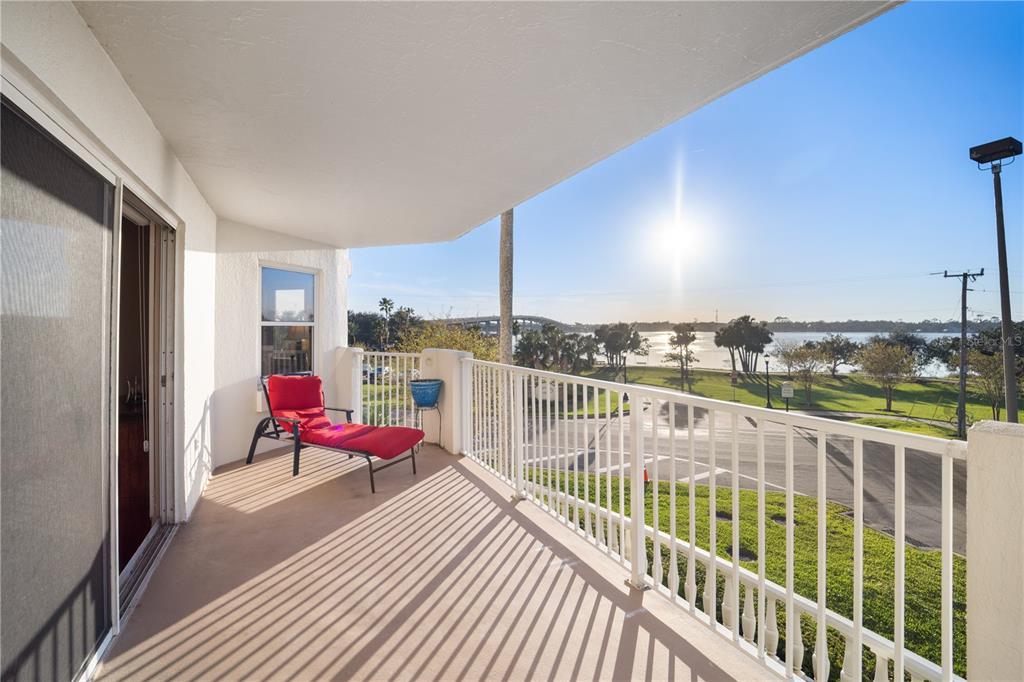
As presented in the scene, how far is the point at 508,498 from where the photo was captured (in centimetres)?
351

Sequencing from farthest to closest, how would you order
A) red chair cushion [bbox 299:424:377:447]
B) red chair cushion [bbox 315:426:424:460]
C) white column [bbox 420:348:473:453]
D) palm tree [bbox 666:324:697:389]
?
palm tree [bbox 666:324:697:389], white column [bbox 420:348:473:453], red chair cushion [bbox 299:424:377:447], red chair cushion [bbox 315:426:424:460]

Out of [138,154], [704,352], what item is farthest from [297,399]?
[704,352]

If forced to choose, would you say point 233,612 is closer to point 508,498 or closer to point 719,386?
point 508,498

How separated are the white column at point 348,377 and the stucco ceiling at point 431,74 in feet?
9.05

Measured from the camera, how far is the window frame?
4773 millimetres

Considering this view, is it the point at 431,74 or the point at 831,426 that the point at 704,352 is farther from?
the point at 431,74

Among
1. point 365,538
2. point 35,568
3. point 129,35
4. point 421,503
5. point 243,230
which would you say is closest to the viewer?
point 35,568


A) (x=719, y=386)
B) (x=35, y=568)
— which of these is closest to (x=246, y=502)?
(x=35, y=568)

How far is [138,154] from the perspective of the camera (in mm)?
2143

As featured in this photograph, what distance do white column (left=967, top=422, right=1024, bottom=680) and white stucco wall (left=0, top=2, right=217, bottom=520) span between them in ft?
8.68

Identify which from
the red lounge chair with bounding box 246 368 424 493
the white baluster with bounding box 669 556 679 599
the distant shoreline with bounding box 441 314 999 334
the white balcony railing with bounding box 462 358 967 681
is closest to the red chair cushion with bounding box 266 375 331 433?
the red lounge chair with bounding box 246 368 424 493

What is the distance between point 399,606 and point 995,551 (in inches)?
84.9

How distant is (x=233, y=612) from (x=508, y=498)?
6.21 feet

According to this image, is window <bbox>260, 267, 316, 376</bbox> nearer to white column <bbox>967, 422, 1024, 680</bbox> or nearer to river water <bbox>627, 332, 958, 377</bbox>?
white column <bbox>967, 422, 1024, 680</bbox>
